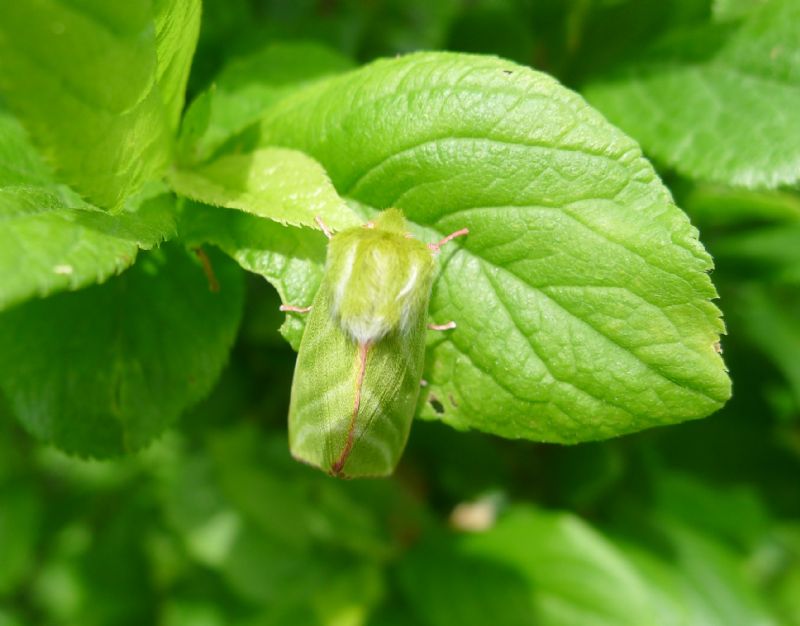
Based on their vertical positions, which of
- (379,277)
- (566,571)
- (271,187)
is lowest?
(566,571)

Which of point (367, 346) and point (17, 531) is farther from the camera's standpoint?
point (17, 531)

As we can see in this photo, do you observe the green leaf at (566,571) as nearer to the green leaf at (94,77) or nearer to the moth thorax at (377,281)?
the moth thorax at (377,281)

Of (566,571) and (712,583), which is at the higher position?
(566,571)

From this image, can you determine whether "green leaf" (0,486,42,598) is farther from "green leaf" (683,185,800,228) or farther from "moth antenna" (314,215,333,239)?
"green leaf" (683,185,800,228)

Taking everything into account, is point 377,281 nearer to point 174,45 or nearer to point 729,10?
point 174,45

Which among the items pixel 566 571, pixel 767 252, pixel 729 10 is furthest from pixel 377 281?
pixel 767 252

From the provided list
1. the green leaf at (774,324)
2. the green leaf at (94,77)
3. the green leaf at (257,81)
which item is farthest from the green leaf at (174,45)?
the green leaf at (774,324)

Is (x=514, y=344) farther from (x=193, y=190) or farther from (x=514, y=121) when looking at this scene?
(x=193, y=190)

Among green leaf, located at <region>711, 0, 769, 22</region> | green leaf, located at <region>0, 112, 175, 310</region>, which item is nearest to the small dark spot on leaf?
green leaf, located at <region>0, 112, 175, 310</region>
